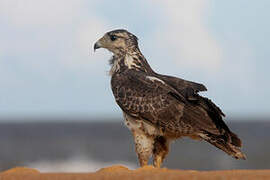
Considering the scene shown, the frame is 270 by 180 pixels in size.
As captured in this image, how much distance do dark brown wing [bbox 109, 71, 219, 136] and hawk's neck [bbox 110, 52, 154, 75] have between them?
0.37 m

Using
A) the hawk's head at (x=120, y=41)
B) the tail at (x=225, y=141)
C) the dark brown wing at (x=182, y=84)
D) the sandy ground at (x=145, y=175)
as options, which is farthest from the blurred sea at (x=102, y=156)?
the sandy ground at (x=145, y=175)

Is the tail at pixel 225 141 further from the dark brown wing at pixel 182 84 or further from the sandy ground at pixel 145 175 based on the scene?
the sandy ground at pixel 145 175

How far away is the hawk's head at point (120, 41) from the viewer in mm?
11992

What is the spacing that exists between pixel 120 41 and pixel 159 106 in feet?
5.05

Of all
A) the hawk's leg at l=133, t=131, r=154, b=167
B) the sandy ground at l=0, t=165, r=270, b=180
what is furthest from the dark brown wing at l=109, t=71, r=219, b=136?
the sandy ground at l=0, t=165, r=270, b=180

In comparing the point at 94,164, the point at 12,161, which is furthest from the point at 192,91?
the point at 12,161

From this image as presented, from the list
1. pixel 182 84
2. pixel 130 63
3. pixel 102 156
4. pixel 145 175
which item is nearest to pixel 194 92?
pixel 182 84

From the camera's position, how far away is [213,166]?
34.2 meters

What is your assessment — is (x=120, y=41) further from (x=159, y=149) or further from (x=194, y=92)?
(x=159, y=149)

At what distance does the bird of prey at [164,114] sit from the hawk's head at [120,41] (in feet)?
1.57

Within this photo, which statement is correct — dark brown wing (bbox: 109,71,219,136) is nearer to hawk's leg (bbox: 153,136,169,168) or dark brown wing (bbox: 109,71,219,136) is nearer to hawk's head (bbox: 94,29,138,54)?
hawk's leg (bbox: 153,136,169,168)

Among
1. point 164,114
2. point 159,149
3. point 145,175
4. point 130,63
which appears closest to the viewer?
point 145,175

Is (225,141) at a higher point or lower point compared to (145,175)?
higher

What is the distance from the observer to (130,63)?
1185 cm
